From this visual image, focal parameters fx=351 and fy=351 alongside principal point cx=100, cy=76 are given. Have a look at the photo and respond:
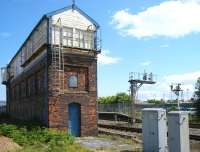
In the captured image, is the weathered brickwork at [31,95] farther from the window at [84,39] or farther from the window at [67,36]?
the window at [84,39]

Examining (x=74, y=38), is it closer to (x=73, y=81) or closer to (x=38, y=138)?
(x=73, y=81)

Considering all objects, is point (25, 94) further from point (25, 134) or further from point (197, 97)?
point (197, 97)

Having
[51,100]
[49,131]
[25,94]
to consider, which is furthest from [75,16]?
[25,94]

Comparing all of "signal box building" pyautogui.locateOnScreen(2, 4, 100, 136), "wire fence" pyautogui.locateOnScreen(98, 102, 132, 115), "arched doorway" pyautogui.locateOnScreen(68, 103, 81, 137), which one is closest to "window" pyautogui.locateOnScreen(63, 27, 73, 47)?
"signal box building" pyautogui.locateOnScreen(2, 4, 100, 136)

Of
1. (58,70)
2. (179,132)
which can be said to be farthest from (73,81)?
(179,132)

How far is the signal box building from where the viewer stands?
2233 cm

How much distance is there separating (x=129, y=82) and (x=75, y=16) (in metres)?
15.4

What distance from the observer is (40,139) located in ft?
63.5

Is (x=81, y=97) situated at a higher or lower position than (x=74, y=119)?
higher

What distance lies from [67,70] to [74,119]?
10.7 feet

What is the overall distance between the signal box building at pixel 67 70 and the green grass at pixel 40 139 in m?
1.52

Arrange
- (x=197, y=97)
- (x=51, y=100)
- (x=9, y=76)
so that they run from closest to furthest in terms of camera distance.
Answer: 1. (x=51, y=100)
2. (x=197, y=97)
3. (x=9, y=76)

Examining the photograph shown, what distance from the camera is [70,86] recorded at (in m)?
23.1

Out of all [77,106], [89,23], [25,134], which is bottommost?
[25,134]
